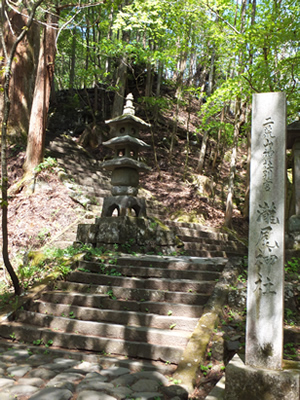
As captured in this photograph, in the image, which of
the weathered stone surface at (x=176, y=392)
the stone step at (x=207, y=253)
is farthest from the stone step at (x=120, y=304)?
the stone step at (x=207, y=253)

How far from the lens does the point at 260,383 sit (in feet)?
9.11

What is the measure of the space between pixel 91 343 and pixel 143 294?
3.90 ft

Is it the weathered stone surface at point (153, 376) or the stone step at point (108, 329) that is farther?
the stone step at point (108, 329)

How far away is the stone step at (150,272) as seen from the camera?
5.61m

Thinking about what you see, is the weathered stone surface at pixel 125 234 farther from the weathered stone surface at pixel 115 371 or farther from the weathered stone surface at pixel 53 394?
the weathered stone surface at pixel 53 394

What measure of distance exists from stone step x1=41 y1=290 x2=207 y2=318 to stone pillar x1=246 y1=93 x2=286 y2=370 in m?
1.75

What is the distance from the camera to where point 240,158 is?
19.7 metres

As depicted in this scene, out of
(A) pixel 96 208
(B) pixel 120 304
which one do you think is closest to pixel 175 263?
(B) pixel 120 304

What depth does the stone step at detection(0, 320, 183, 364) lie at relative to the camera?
400cm

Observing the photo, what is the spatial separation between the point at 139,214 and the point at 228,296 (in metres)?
3.83

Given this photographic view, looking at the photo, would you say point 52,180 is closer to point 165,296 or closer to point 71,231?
point 71,231

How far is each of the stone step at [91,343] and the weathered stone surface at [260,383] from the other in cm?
110

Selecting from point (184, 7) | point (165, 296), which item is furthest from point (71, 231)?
point (184, 7)

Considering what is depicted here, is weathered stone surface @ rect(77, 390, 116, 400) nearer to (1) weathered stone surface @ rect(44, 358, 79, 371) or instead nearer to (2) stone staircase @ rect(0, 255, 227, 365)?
(1) weathered stone surface @ rect(44, 358, 79, 371)
